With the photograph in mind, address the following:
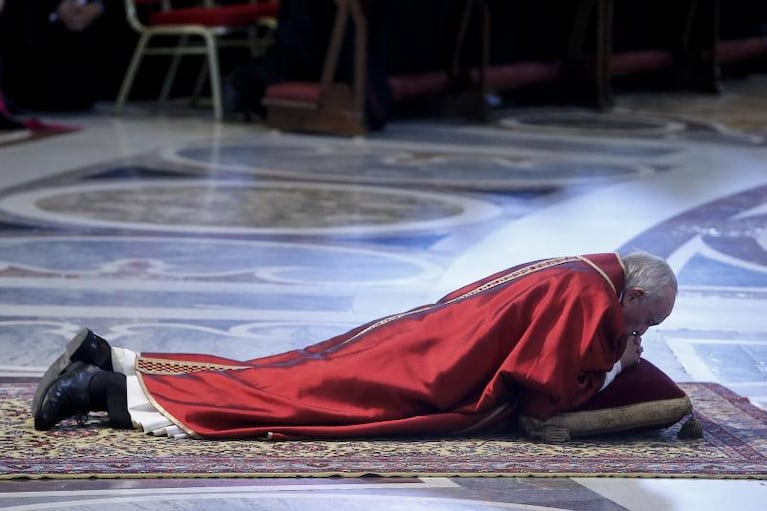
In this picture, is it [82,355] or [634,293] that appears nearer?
[634,293]

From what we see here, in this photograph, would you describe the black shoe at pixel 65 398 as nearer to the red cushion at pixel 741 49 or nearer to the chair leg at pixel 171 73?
the chair leg at pixel 171 73

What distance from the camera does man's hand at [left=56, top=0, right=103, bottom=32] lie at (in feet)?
28.3

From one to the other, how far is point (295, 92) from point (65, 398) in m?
5.45

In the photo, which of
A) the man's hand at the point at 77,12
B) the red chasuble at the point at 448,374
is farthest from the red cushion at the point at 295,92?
the red chasuble at the point at 448,374

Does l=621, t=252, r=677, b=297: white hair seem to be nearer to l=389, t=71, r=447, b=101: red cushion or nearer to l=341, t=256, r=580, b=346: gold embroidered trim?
l=341, t=256, r=580, b=346: gold embroidered trim


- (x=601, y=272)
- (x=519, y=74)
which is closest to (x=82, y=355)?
(x=601, y=272)

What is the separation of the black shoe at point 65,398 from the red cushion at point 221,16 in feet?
19.5

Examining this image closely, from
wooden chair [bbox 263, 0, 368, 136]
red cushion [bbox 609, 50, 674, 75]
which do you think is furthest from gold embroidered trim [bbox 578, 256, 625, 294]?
red cushion [bbox 609, 50, 674, 75]

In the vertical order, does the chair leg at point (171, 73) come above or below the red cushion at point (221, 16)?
below

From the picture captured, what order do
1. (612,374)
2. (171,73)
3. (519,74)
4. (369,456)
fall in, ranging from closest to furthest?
(369,456), (612,374), (171,73), (519,74)

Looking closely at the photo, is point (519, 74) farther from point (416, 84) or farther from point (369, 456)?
point (369, 456)

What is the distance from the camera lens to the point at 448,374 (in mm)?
2629

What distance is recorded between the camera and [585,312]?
2.59 metres

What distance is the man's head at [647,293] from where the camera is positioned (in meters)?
2.64
